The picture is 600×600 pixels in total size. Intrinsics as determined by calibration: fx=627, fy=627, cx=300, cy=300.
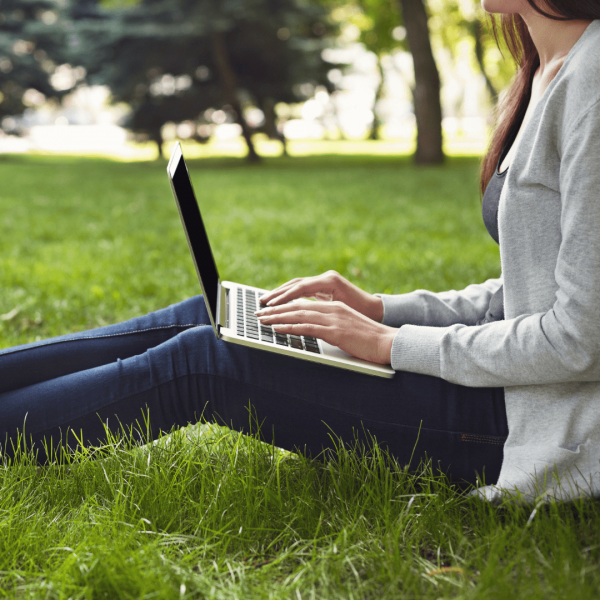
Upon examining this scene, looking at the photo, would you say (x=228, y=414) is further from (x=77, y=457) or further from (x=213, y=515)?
(x=77, y=457)

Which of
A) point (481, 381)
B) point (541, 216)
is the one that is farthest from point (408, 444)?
point (541, 216)

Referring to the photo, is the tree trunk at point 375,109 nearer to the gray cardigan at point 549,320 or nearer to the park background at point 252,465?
the park background at point 252,465

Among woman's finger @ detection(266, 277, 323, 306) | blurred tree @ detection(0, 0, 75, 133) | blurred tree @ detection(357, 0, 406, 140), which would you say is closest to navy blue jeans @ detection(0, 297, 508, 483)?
woman's finger @ detection(266, 277, 323, 306)

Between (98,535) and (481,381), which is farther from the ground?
(481,381)

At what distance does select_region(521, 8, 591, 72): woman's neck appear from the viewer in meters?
1.55

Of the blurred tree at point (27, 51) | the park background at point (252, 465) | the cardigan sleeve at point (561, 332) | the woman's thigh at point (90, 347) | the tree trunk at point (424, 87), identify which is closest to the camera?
the cardigan sleeve at point (561, 332)

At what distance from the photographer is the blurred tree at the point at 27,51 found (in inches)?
822

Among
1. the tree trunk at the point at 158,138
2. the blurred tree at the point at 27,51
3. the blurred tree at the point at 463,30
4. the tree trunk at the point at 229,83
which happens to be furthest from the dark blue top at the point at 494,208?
the blurred tree at the point at 27,51

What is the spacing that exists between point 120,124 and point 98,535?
19.7m

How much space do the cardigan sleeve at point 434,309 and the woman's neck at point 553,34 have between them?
2.43 feet

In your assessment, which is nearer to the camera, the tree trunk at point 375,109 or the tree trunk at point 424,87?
the tree trunk at point 424,87

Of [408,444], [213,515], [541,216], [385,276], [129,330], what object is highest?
[541,216]

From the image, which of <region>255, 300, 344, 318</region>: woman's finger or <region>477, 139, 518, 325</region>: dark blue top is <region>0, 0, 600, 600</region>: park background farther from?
<region>477, 139, 518, 325</region>: dark blue top

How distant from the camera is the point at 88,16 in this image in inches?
842
